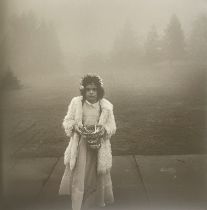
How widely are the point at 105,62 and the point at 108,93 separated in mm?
203

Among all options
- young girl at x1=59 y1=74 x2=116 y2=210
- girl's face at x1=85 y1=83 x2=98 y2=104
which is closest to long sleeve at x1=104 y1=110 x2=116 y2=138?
young girl at x1=59 y1=74 x2=116 y2=210

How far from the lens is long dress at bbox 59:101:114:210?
262 centimetres

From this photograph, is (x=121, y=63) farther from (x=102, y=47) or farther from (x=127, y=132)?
(x=127, y=132)

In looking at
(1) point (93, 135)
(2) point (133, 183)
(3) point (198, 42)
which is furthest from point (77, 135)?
(3) point (198, 42)

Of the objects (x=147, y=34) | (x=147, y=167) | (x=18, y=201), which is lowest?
(x=18, y=201)

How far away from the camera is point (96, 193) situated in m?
2.65

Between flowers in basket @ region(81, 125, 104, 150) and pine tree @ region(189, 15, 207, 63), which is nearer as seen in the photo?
flowers in basket @ region(81, 125, 104, 150)

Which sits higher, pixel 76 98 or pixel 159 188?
pixel 76 98

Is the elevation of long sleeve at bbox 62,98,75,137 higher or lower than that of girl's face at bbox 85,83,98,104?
lower

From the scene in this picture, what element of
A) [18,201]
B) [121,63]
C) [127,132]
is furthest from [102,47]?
[18,201]

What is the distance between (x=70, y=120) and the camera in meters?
2.64

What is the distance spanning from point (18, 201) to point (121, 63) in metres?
1.12

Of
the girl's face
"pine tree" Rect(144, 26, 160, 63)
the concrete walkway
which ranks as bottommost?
the concrete walkway

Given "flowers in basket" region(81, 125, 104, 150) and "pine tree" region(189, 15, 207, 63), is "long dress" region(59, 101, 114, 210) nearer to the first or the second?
"flowers in basket" region(81, 125, 104, 150)
